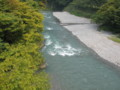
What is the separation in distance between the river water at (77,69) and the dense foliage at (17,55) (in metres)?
2.02

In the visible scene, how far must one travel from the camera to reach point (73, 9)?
5300 centimetres

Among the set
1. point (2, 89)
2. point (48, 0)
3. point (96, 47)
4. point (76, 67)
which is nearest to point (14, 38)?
point (76, 67)

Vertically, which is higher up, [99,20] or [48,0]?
[99,20]

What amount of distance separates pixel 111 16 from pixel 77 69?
15551 millimetres

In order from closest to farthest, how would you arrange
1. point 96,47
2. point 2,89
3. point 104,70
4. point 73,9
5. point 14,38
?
point 2,89
point 14,38
point 104,70
point 96,47
point 73,9

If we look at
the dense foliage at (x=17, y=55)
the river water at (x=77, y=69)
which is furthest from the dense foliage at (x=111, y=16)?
the dense foliage at (x=17, y=55)

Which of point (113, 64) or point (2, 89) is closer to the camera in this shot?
point (2, 89)

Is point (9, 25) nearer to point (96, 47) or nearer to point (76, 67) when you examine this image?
point (76, 67)

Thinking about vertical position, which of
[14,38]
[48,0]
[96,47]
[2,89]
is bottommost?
[48,0]

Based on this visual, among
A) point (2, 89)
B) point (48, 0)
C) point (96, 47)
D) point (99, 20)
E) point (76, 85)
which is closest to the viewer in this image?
point (2, 89)

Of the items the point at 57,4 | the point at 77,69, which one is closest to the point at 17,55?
the point at 77,69

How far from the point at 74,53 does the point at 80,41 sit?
16.2 feet

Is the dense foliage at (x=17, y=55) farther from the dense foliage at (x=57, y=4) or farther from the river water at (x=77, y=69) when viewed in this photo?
Result: the dense foliage at (x=57, y=4)

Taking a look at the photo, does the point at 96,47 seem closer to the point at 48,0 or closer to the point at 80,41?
the point at 80,41
